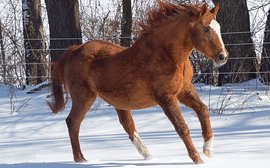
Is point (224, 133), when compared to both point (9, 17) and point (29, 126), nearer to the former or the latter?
point (29, 126)

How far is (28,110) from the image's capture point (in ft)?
30.2

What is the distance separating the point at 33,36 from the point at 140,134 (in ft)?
21.7

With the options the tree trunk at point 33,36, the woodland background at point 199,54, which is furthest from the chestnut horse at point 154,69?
the tree trunk at point 33,36

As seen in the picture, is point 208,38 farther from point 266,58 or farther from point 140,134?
point 266,58

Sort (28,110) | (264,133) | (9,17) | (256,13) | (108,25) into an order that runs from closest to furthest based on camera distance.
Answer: (264,133) < (28,110) < (256,13) < (108,25) < (9,17)

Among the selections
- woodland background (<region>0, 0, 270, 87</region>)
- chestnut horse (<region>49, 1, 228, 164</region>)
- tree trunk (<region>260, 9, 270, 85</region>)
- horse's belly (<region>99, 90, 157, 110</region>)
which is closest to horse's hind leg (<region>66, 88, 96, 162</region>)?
chestnut horse (<region>49, 1, 228, 164</region>)

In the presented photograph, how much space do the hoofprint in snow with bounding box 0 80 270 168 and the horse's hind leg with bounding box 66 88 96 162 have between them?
0.11 meters

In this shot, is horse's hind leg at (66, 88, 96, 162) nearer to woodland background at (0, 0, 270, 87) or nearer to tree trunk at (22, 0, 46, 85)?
woodland background at (0, 0, 270, 87)

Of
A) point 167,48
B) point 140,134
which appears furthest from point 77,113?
point 140,134

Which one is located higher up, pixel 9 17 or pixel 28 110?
pixel 9 17

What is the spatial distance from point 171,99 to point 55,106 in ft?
4.95

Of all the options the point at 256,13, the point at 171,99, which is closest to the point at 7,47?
the point at 256,13

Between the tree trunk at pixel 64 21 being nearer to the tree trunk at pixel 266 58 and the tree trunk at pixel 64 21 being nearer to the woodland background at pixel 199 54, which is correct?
the woodland background at pixel 199 54

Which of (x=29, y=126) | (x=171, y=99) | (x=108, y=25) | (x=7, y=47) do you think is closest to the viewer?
(x=171, y=99)
